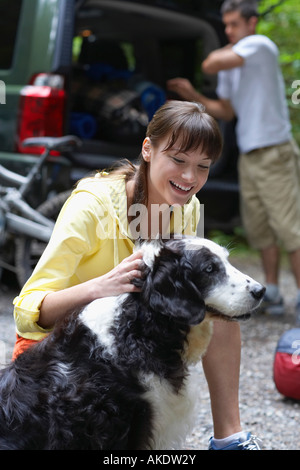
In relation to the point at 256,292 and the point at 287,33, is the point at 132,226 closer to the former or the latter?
the point at 256,292

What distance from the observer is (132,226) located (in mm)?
2566

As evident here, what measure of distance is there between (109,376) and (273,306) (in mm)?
3264

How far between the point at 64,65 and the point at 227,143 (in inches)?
77.6

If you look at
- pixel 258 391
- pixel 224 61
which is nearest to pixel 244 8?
pixel 224 61

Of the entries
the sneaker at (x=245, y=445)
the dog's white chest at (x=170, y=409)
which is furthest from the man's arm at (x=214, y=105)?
the dog's white chest at (x=170, y=409)

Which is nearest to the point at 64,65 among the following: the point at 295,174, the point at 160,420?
the point at 295,174

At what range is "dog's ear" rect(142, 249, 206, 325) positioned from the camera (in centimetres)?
210

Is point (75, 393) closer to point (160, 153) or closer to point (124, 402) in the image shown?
point (124, 402)

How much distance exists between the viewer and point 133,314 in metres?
2.12

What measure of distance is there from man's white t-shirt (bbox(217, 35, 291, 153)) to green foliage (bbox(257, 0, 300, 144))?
206cm

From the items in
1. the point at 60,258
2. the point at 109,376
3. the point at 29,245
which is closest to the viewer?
the point at 109,376

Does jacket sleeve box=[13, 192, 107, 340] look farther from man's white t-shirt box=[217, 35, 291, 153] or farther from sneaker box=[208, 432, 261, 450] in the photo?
man's white t-shirt box=[217, 35, 291, 153]

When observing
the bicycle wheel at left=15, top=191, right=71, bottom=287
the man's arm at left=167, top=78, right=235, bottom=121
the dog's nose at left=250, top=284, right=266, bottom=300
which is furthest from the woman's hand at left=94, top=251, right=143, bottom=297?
the man's arm at left=167, top=78, right=235, bottom=121

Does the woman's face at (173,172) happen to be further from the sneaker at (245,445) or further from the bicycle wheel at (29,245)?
the bicycle wheel at (29,245)
